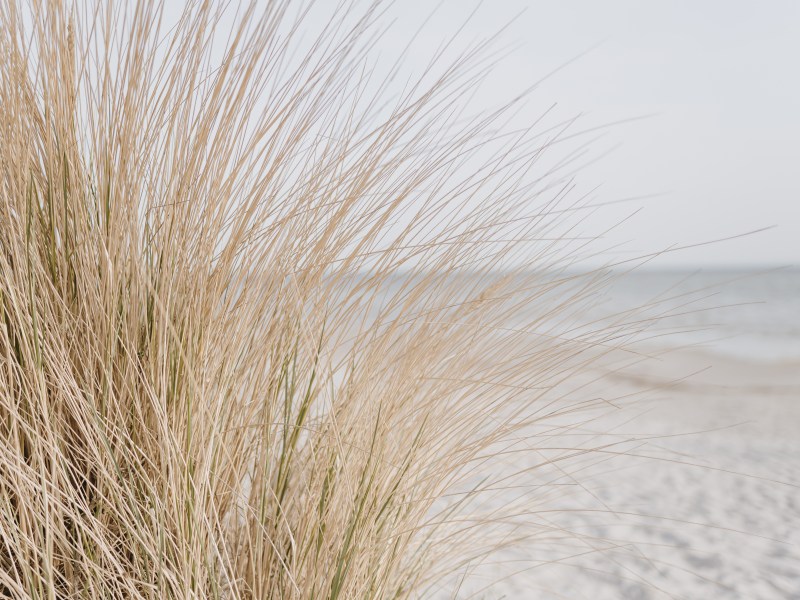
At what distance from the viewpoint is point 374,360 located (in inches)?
34.0

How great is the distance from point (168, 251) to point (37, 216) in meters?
0.18

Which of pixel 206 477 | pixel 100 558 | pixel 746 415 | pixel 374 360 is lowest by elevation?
pixel 746 415

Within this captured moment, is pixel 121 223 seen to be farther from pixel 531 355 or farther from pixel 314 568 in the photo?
pixel 531 355

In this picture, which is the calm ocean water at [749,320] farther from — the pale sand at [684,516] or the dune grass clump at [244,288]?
the dune grass clump at [244,288]

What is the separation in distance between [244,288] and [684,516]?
97.4 inches

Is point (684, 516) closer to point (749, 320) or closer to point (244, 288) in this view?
point (244, 288)

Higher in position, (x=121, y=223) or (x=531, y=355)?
(x=121, y=223)

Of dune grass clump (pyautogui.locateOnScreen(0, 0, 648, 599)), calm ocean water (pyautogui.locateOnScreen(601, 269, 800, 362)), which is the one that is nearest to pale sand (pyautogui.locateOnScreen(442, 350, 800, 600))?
dune grass clump (pyautogui.locateOnScreen(0, 0, 648, 599))

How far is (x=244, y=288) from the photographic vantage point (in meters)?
0.86

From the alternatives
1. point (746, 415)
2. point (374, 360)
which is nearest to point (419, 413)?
point (374, 360)

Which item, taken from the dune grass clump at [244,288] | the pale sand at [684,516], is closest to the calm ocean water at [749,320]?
the pale sand at [684,516]

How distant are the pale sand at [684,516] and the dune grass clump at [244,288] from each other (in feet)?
0.85

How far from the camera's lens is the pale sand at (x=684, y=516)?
5.91 ft

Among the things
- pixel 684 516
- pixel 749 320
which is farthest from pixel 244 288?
pixel 749 320
